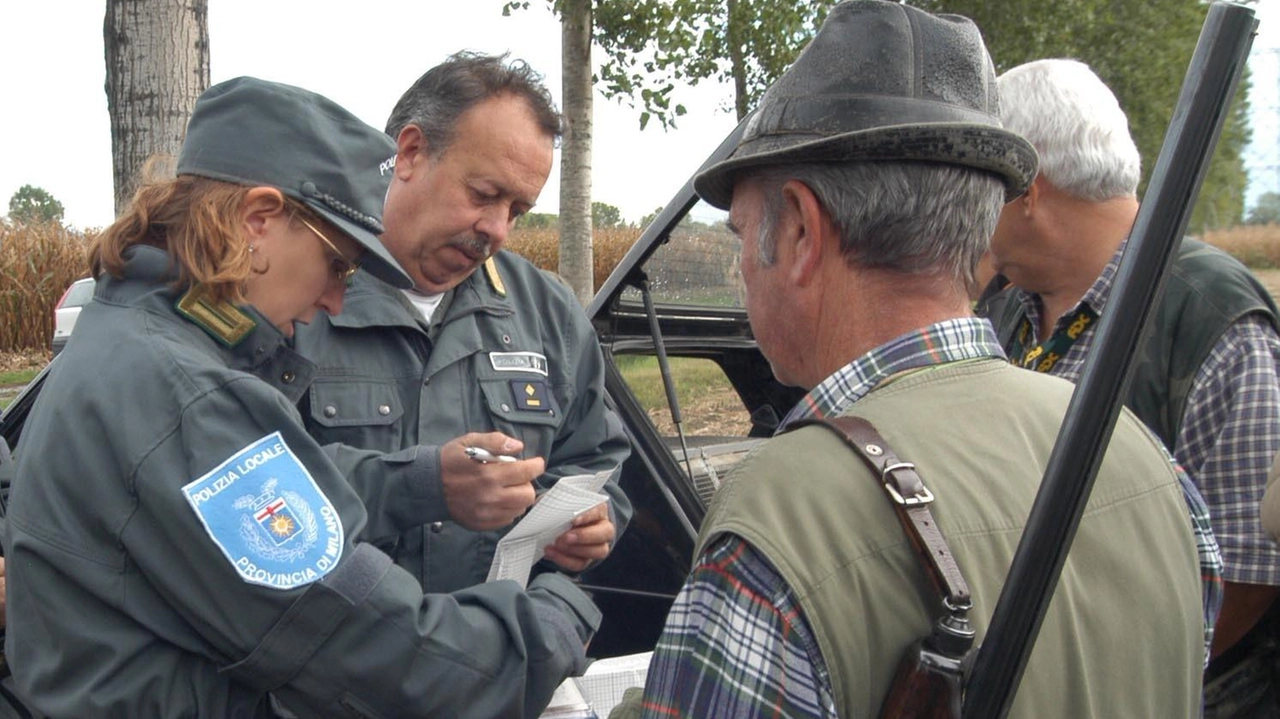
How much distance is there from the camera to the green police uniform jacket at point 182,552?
138 cm

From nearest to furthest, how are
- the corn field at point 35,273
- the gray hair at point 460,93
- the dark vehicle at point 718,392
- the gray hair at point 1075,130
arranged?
1. the dark vehicle at point 718,392
2. the gray hair at point 1075,130
3. the gray hair at point 460,93
4. the corn field at point 35,273

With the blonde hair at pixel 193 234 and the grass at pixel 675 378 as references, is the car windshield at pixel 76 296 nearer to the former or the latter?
the grass at pixel 675 378

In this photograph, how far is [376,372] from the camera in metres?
2.12

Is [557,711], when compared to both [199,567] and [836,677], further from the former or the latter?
[836,677]

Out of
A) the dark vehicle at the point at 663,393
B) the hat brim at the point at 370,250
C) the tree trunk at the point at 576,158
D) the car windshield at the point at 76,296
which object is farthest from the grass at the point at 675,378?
the car windshield at the point at 76,296

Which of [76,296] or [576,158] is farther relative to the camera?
[76,296]

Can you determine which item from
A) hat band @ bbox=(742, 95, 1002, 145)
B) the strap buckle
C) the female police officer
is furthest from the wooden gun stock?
the female police officer

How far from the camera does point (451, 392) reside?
218 centimetres

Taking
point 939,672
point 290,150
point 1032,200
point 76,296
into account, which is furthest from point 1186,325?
point 76,296

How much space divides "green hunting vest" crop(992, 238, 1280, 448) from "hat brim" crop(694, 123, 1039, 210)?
986 mm

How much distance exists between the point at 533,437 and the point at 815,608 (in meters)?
1.36

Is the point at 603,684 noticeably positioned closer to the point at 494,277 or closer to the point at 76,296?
the point at 494,277

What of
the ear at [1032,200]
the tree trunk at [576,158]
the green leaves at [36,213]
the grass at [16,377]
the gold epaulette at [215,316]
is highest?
the ear at [1032,200]

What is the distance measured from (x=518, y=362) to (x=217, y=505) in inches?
38.0
